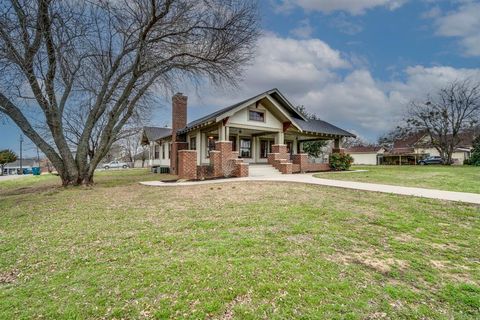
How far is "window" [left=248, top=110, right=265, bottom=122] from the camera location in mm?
16297

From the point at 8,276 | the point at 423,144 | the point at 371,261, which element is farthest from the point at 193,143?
the point at 423,144

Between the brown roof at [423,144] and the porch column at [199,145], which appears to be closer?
the porch column at [199,145]

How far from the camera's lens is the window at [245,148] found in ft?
64.0

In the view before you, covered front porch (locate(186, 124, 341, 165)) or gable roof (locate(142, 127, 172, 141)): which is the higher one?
gable roof (locate(142, 127, 172, 141))

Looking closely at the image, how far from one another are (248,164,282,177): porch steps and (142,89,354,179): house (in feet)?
1.37

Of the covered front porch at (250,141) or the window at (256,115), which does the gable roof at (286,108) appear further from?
the window at (256,115)

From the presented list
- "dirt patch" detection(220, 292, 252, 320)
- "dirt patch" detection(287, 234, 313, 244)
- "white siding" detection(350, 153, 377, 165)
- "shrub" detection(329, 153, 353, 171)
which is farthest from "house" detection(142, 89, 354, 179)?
"white siding" detection(350, 153, 377, 165)

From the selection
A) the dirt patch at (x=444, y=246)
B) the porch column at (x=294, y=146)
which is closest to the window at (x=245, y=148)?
the porch column at (x=294, y=146)

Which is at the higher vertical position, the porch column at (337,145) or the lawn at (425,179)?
the porch column at (337,145)

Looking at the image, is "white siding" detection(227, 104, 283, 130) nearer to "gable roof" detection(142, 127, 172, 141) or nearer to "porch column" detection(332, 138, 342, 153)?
"porch column" detection(332, 138, 342, 153)

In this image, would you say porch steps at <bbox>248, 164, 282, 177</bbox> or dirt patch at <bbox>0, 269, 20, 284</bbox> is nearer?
dirt patch at <bbox>0, 269, 20, 284</bbox>

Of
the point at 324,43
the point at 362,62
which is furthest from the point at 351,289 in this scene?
the point at 362,62

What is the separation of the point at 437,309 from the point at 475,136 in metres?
44.2

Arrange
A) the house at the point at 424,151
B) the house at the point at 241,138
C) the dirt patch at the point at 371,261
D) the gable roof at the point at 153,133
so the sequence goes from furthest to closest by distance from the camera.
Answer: the house at the point at 424,151
the gable roof at the point at 153,133
the house at the point at 241,138
the dirt patch at the point at 371,261
